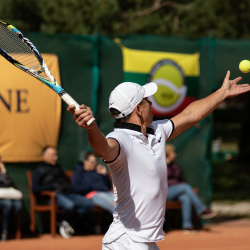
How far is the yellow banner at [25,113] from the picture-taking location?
30.5 feet

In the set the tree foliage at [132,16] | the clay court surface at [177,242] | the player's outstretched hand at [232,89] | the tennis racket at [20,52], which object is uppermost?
the tree foliage at [132,16]

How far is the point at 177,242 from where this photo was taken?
358 inches

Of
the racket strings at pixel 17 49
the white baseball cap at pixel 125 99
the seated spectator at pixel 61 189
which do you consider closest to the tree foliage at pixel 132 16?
the seated spectator at pixel 61 189

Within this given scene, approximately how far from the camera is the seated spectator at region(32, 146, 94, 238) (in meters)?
9.12

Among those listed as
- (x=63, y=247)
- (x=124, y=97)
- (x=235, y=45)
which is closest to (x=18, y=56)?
(x=124, y=97)

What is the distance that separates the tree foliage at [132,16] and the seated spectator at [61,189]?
11.3 ft

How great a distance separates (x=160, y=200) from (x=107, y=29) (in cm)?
863

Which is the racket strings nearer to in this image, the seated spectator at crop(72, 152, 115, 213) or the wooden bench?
the wooden bench

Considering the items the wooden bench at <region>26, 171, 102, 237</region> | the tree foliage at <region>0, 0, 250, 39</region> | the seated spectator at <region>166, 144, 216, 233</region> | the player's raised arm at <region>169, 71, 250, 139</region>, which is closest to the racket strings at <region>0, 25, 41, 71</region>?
the player's raised arm at <region>169, 71, 250, 139</region>

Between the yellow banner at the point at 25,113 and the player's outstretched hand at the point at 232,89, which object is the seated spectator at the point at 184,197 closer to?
the yellow banner at the point at 25,113

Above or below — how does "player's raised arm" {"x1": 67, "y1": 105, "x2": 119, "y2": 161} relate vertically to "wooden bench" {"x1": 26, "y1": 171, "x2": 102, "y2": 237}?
above

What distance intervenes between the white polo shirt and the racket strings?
0.95m

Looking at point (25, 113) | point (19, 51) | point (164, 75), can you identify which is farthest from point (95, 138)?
point (164, 75)

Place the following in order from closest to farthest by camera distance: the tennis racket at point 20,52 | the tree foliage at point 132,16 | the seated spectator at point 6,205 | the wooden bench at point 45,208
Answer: the tennis racket at point 20,52, the seated spectator at point 6,205, the wooden bench at point 45,208, the tree foliage at point 132,16
